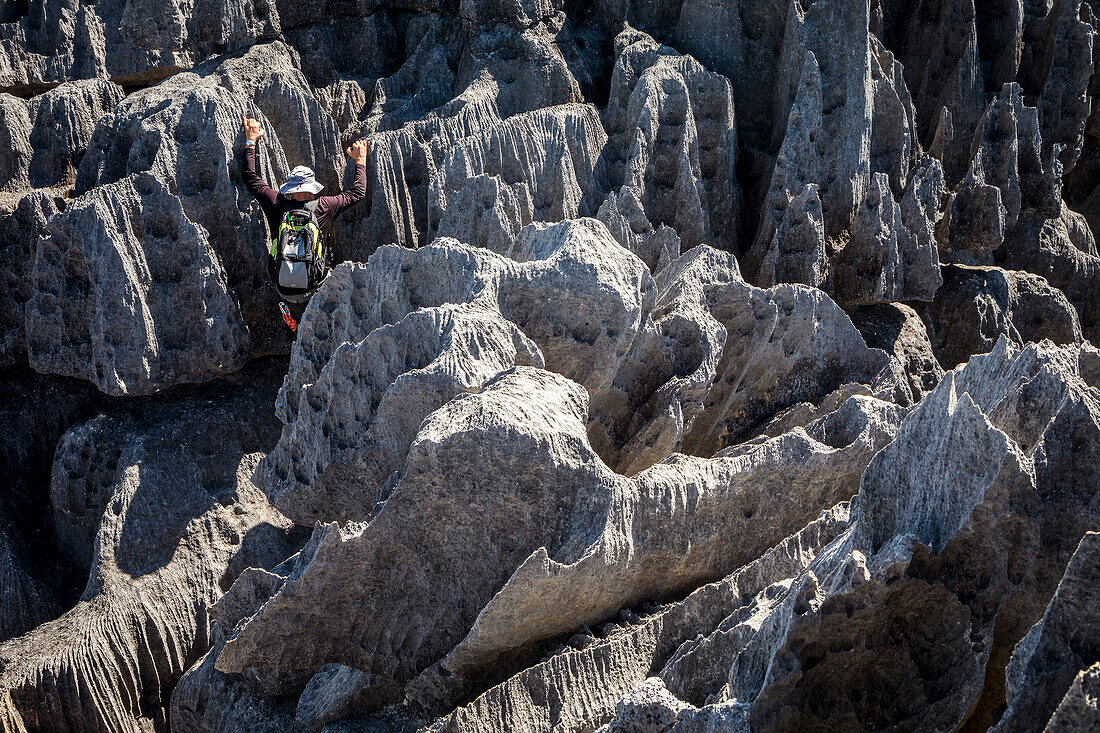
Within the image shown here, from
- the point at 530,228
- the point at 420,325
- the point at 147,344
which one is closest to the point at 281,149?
the point at 147,344

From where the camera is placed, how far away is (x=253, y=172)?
38.1 ft

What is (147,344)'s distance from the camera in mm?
11352

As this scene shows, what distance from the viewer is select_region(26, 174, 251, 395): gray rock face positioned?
11297mm

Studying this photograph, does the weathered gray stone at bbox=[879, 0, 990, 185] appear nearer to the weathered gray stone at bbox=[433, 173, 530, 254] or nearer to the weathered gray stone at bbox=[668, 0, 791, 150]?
the weathered gray stone at bbox=[668, 0, 791, 150]

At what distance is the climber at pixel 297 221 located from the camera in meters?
10.9

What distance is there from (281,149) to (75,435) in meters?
4.31

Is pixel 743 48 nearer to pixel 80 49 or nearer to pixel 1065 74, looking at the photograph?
pixel 1065 74

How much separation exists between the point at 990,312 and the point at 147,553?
11.5 metres

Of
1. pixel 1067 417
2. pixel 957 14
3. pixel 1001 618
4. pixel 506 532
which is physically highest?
pixel 957 14

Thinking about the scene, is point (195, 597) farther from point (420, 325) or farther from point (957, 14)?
point (957, 14)

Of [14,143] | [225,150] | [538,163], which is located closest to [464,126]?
[538,163]

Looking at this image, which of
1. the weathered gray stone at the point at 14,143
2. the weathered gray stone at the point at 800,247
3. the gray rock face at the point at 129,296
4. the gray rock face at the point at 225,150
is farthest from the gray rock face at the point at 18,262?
the weathered gray stone at the point at 800,247

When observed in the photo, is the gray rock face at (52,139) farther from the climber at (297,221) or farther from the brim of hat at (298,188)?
the brim of hat at (298,188)

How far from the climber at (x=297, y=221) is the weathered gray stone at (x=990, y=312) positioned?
827 cm
